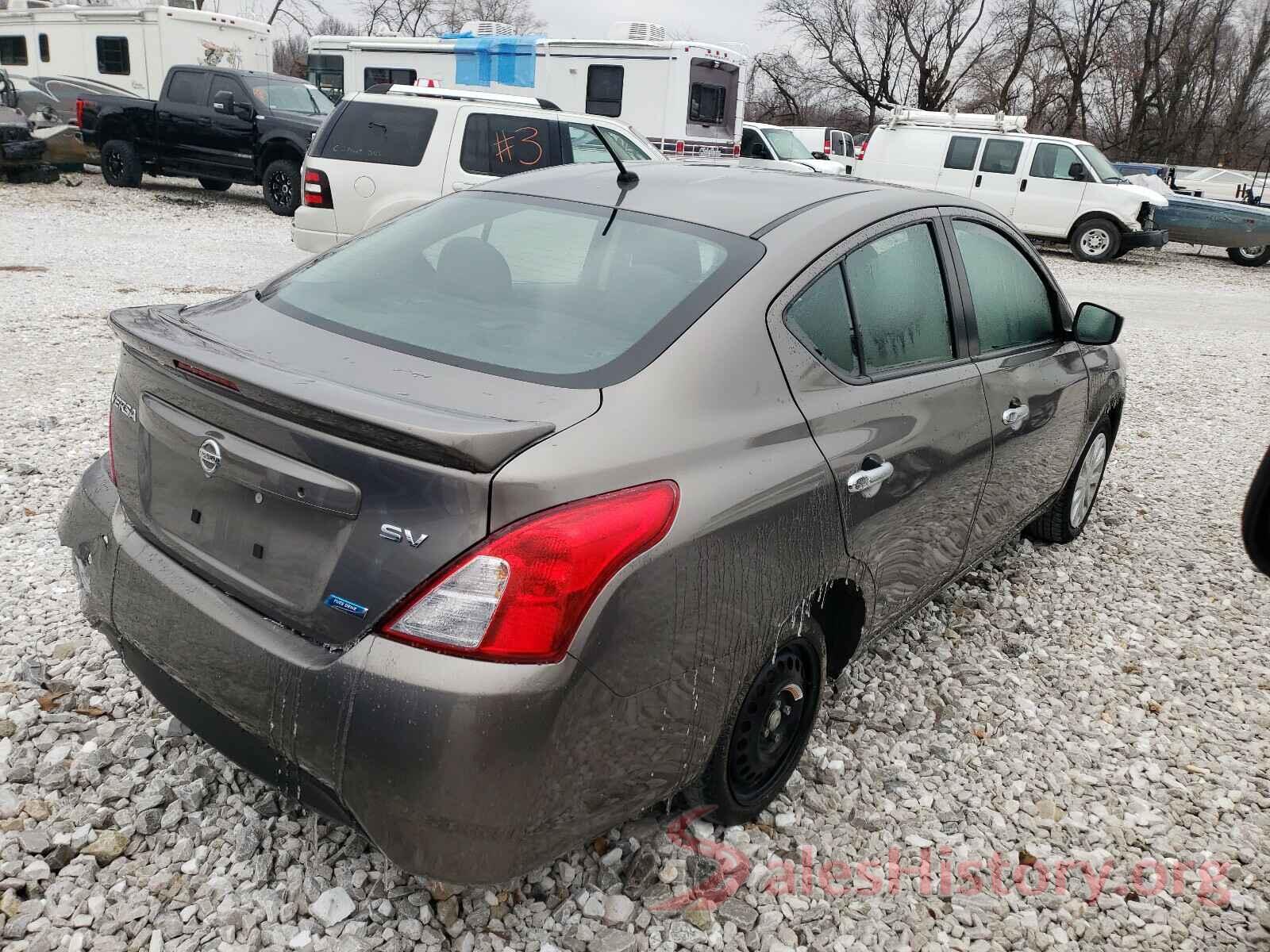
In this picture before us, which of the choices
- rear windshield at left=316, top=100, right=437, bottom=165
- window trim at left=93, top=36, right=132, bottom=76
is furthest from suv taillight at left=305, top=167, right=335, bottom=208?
window trim at left=93, top=36, right=132, bottom=76

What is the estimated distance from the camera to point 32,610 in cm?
335

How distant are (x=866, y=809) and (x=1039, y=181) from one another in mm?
16756

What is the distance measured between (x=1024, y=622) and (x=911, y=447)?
1594 mm

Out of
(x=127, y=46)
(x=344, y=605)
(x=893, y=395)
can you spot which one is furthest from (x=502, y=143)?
(x=127, y=46)

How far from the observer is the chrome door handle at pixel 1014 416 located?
3314 mm

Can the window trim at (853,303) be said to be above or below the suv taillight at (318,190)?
above

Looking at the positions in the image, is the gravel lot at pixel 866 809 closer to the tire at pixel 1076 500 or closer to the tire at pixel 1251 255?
the tire at pixel 1076 500

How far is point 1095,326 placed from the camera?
3.82 meters

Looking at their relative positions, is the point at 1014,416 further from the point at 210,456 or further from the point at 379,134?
the point at 379,134

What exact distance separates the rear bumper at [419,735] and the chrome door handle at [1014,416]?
6.03 feet

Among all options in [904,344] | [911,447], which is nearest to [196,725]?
[911,447]

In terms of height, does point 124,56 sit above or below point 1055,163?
above

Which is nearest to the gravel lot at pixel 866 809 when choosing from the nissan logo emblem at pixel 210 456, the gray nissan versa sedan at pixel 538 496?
the gray nissan versa sedan at pixel 538 496

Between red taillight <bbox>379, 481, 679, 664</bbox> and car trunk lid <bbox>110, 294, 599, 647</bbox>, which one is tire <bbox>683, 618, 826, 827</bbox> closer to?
red taillight <bbox>379, 481, 679, 664</bbox>
